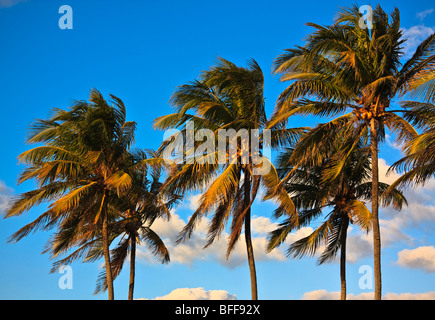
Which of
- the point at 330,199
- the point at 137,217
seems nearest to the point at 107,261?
the point at 137,217

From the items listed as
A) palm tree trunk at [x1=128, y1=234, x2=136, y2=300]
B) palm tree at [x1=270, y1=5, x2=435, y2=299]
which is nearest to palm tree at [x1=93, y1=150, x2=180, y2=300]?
palm tree trunk at [x1=128, y1=234, x2=136, y2=300]

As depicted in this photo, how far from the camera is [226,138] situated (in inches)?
749

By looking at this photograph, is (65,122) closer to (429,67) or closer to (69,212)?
(69,212)

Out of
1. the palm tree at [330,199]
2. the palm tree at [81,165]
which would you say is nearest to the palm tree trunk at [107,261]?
the palm tree at [81,165]

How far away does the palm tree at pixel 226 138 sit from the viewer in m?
18.5

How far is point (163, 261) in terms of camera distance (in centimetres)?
2492

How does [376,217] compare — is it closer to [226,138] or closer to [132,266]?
[226,138]

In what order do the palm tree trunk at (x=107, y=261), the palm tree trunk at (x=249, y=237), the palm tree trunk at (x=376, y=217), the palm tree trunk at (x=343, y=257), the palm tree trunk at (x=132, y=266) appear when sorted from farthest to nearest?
the palm tree trunk at (x=132, y=266)
the palm tree trunk at (x=343, y=257)
the palm tree trunk at (x=107, y=261)
the palm tree trunk at (x=249, y=237)
the palm tree trunk at (x=376, y=217)

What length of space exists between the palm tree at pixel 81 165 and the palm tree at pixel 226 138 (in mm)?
2664

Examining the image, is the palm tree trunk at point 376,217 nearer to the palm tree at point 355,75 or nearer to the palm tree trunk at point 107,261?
the palm tree at point 355,75

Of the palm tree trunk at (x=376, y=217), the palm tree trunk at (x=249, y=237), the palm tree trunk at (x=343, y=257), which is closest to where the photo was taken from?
the palm tree trunk at (x=376, y=217)

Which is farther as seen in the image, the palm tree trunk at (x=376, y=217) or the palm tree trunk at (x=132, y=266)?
the palm tree trunk at (x=132, y=266)

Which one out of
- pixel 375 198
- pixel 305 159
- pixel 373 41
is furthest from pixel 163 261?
pixel 373 41

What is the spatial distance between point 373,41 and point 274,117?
4.22 meters
